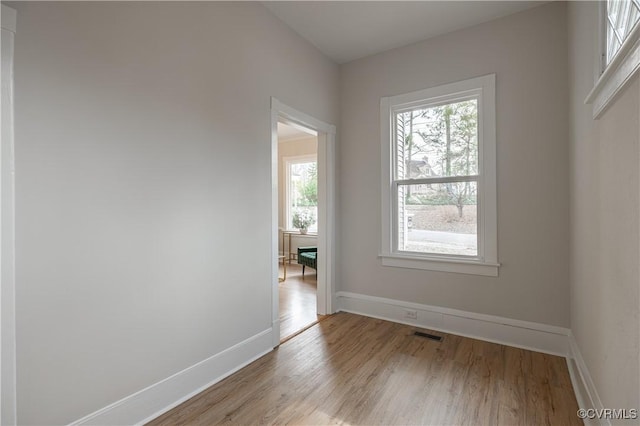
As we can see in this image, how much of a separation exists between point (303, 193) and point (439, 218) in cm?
A: 402

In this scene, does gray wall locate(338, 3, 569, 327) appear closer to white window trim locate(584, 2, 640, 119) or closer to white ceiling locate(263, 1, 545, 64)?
white ceiling locate(263, 1, 545, 64)

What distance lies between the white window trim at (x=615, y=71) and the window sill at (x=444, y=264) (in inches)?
62.8

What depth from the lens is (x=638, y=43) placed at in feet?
3.28

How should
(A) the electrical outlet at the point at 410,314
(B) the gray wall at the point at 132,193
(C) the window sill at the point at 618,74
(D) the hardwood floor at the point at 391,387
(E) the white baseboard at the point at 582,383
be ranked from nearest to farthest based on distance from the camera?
1. (C) the window sill at the point at 618,74
2. (B) the gray wall at the point at 132,193
3. (E) the white baseboard at the point at 582,383
4. (D) the hardwood floor at the point at 391,387
5. (A) the electrical outlet at the point at 410,314

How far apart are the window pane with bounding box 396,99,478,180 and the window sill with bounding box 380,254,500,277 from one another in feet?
2.83

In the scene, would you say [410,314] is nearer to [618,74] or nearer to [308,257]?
[308,257]

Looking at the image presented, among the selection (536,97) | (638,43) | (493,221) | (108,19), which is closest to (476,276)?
(493,221)

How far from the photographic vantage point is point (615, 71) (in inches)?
48.4

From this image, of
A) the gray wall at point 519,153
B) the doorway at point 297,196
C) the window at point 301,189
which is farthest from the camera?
the window at point 301,189

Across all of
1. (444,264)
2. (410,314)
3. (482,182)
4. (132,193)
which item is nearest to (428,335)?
(410,314)

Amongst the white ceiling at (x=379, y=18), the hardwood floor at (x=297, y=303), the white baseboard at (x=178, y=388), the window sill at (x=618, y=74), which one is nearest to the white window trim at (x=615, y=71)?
the window sill at (x=618, y=74)

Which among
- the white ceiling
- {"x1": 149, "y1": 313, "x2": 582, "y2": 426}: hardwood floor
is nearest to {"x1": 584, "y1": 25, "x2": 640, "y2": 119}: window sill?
the white ceiling

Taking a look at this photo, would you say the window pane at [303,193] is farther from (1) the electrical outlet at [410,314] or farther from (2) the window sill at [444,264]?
(1) the electrical outlet at [410,314]

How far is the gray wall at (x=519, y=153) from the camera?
250cm
